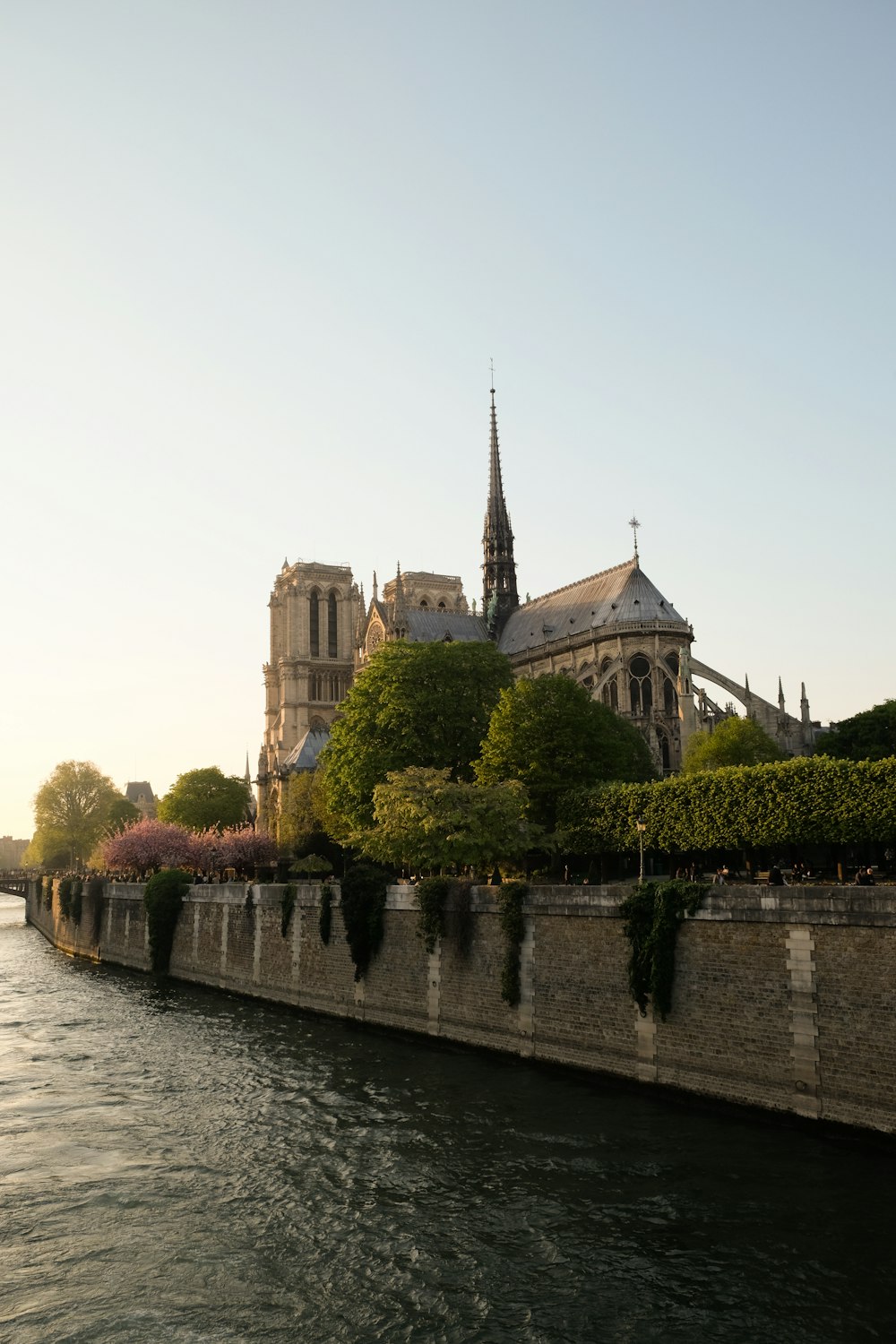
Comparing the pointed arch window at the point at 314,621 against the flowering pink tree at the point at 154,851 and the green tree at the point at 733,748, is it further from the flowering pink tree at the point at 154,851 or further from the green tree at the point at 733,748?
the green tree at the point at 733,748

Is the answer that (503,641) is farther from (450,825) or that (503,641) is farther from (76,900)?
(450,825)

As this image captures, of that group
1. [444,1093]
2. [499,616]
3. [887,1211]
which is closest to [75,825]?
[499,616]

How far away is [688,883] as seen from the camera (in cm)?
2573

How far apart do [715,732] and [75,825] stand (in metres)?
79.2

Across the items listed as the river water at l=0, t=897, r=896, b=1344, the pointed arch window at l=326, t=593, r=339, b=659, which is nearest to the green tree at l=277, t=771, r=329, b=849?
the pointed arch window at l=326, t=593, r=339, b=659

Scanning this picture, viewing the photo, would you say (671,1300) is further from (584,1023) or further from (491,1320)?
(584,1023)

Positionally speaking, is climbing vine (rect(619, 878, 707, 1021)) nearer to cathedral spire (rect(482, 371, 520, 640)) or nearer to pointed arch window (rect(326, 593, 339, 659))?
cathedral spire (rect(482, 371, 520, 640))

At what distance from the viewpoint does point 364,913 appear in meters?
37.1

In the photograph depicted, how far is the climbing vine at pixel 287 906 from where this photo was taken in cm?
4222

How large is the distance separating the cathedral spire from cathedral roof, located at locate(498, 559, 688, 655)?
189 centimetres

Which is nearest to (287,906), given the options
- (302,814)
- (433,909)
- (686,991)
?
(433,909)

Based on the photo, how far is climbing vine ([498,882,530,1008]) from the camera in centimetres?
3020

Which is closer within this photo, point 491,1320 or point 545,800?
point 491,1320

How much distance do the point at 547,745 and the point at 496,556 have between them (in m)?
61.0
